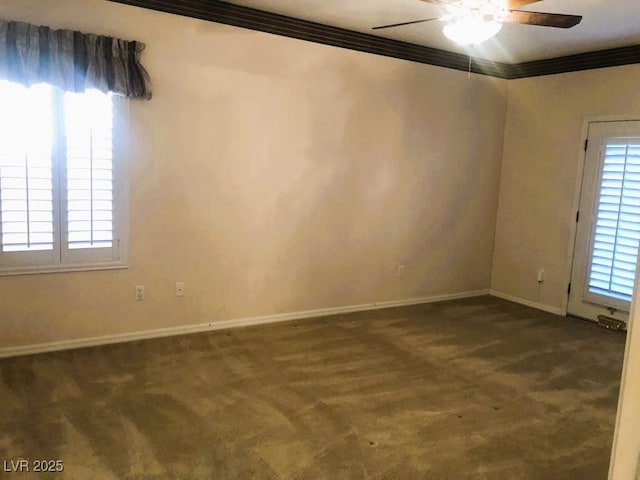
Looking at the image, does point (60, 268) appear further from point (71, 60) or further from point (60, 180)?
point (71, 60)

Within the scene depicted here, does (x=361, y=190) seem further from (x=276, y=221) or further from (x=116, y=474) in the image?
(x=116, y=474)

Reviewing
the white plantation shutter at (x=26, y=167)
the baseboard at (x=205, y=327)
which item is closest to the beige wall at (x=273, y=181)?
the baseboard at (x=205, y=327)

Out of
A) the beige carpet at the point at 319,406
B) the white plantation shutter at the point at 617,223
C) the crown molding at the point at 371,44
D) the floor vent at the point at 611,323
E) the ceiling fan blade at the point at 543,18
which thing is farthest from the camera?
the floor vent at the point at 611,323

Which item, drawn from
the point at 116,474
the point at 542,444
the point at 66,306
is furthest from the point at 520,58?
the point at 116,474

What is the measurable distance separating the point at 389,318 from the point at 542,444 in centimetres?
234

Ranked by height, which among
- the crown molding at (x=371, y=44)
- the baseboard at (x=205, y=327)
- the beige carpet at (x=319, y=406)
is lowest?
the beige carpet at (x=319, y=406)

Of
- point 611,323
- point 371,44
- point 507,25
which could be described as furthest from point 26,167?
point 611,323

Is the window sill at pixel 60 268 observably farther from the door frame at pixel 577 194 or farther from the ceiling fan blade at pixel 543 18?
the door frame at pixel 577 194

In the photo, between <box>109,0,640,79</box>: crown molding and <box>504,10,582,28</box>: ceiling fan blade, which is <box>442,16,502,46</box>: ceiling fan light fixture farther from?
<box>109,0,640,79</box>: crown molding

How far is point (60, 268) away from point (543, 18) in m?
3.71

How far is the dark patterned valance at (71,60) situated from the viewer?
11.2ft

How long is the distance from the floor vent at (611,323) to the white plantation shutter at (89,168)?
4652 millimetres

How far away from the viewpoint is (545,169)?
18.6 ft

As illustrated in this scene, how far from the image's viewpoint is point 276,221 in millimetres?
4730
